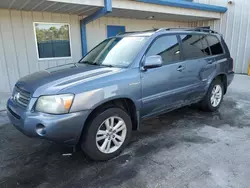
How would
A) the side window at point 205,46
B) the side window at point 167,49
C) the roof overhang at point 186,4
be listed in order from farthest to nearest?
the roof overhang at point 186,4
the side window at point 205,46
the side window at point 167,49

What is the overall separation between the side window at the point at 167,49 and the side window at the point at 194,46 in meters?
0.22

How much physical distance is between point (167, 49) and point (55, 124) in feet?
7.33

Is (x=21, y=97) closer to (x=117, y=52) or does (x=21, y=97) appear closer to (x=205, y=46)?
(x=117, y=52)

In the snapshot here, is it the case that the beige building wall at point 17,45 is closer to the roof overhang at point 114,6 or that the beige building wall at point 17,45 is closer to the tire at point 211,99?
the roof overhang at point 114,6

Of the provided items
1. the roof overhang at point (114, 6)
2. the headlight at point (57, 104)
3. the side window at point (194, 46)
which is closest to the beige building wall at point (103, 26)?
the roof overhang at point (114, 6)

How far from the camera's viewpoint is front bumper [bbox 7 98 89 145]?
88.4 inches

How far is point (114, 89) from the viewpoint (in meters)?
2.61

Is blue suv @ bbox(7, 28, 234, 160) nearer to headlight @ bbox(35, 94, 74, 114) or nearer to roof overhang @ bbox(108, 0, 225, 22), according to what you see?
headlight @ bbox(35, 94, 74, 114)

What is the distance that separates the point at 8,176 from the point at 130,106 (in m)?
1.85

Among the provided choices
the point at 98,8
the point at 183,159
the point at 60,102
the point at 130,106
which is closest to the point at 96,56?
the point at 130,106

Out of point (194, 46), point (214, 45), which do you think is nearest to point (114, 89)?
point (194, 46)

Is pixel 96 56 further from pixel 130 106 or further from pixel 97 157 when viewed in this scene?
pixel 97 157

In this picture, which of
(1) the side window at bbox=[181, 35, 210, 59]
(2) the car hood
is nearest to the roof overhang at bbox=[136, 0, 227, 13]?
(1) the side window at bbox=[181, 35, 210, 59]

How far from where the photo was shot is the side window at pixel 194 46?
368cm
